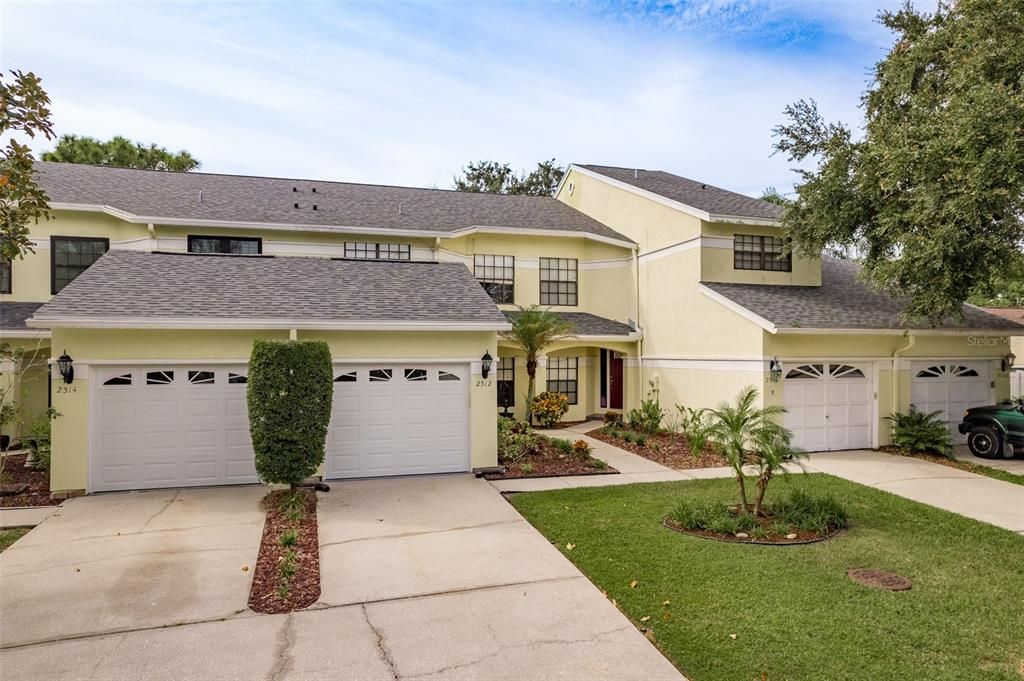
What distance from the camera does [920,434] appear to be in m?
13.4

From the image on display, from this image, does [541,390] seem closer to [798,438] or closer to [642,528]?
[798,438]

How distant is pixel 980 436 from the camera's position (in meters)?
13.5

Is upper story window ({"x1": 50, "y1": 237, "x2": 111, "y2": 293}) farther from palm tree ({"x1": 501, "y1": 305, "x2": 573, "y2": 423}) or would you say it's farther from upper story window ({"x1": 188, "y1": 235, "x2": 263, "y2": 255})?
palm tree ({"x1": 501, "y1": 305, "x2": 573, "y2": 423})

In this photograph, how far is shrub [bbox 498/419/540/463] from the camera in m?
12.3

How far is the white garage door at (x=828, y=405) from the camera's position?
13.6 metres

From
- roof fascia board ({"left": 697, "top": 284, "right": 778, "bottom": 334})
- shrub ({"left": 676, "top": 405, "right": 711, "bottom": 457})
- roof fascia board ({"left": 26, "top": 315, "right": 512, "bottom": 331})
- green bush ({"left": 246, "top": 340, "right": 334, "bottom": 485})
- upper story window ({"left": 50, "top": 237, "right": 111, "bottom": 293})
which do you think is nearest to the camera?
green bush ({"left": 246, "top": 340, "right": 334, "bottom": 485})

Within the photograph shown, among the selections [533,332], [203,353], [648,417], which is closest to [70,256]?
[203,353]

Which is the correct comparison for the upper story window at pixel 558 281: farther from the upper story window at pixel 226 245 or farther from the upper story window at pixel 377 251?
the upper story window at pixel 226 245

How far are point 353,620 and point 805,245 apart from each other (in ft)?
47.2

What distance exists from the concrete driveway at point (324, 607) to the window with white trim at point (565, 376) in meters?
10.3

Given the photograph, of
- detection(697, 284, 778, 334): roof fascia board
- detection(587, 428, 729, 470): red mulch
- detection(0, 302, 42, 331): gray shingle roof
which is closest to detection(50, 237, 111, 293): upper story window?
detection(0, 302, 42, 331): gray shingle roof

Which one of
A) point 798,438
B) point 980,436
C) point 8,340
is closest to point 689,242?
point 798,438

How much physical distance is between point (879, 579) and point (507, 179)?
31944mm

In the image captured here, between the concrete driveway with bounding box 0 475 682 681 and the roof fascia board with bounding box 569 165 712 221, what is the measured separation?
33.7ft
